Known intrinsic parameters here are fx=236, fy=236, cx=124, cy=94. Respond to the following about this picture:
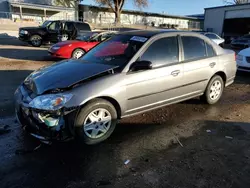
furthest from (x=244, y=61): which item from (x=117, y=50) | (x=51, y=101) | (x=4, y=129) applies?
(x=4, y=129)

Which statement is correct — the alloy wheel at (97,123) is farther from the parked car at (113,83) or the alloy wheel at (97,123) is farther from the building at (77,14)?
the building at (77,14)

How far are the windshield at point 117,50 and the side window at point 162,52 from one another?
0.64 feet

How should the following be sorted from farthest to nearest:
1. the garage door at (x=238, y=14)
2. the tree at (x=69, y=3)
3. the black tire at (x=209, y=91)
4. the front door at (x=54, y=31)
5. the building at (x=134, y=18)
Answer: the building at (x=134, y=18), the tree at (x=69, y=3), the garage door at (x=238, y=14), the front door at (x=54, y=31), the black tire at (x=209, y=91)

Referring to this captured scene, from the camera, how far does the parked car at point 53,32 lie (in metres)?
16.4

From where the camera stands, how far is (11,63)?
1010cm

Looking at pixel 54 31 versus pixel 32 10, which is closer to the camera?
pixel 54 31

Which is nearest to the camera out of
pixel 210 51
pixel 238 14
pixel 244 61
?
pixel 210 51

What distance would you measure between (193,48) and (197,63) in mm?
320

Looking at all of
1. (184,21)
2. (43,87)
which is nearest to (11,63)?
(43,87)

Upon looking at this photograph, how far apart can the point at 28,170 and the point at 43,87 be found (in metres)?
1.14

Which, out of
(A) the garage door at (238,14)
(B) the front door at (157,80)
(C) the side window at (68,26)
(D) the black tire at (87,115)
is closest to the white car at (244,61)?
(B) the front door at (157,80)

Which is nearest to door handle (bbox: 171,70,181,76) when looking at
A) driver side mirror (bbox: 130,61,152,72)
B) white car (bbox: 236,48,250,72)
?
driver side mirror (bbox: 130,61,152,72)

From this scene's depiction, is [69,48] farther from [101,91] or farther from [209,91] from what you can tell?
[101,91]

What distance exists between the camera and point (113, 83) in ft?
11.7
